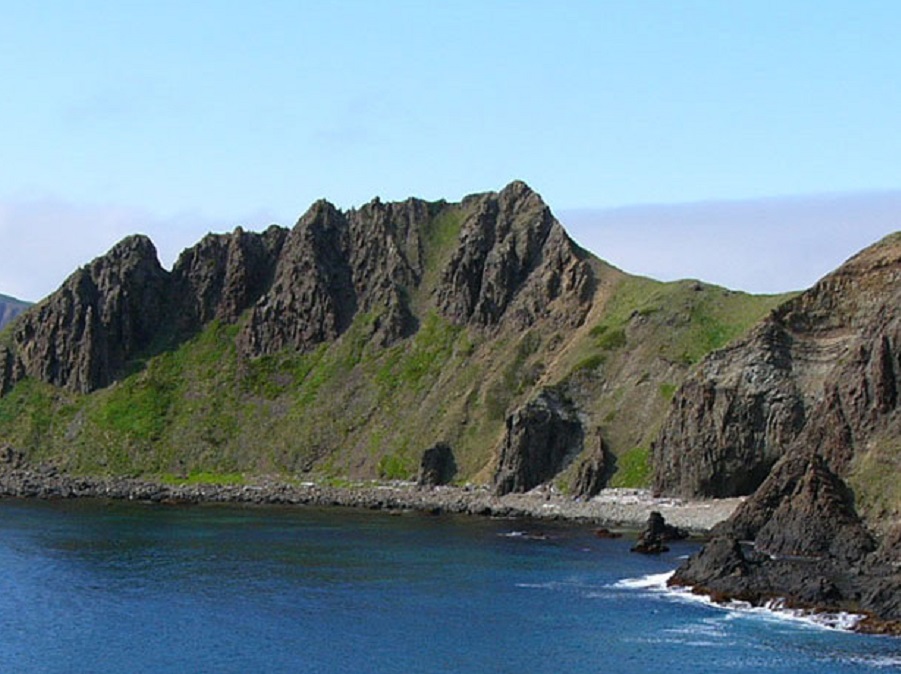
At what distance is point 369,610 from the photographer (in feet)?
334

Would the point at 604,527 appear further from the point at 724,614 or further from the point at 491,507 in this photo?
the point at 724,614

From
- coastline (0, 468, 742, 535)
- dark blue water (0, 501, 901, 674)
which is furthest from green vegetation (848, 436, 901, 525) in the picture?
coastline (0, 468, 742, 535)

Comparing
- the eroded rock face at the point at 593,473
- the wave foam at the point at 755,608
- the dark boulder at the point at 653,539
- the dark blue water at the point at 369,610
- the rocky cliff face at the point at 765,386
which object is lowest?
the dark blue water at the point at 369,610

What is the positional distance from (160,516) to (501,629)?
95029 mm

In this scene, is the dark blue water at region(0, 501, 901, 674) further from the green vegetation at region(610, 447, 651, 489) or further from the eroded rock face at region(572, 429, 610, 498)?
the green vegetation at region(610, 447, 651, 489)

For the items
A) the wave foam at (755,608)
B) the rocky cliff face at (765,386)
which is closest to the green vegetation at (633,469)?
the rocky cliff face at (765,386)

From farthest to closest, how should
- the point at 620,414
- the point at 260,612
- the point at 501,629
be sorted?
the point at 620,414 → the point at 260,612 → the point at 501,629

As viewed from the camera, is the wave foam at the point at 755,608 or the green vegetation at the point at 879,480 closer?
the wave foam at the point at 755,608

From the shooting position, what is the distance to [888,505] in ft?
395

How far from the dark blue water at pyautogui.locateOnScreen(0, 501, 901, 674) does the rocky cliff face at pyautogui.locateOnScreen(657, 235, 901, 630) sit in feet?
22.6

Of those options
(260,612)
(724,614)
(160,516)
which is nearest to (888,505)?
(724,614)

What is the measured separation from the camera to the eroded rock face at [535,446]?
18788 centimetres

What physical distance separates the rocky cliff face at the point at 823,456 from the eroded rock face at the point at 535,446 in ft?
67.9

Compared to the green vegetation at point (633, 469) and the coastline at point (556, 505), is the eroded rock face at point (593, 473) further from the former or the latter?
the green vegetation at point (633, 469)
